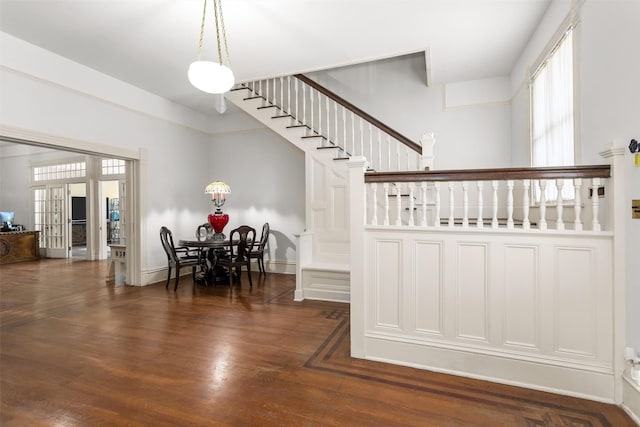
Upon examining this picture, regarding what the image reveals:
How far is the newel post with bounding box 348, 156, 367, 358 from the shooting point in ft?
8.57

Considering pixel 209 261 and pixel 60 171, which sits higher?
pixel 60 171

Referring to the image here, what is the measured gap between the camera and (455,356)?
7.88 ft

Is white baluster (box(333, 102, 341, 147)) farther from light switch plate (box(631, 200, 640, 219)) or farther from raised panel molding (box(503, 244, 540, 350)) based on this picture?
light switch plate (box(631, 200, 640, 219))

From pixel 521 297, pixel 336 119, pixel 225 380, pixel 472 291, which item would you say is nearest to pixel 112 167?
pixel 336 119

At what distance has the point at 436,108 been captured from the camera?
17.6 ft

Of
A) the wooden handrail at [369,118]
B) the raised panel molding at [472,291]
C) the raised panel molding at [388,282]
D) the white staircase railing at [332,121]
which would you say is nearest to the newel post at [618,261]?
the raised panel molding at [472,291]

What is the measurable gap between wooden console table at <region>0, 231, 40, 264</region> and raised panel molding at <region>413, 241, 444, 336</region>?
10.0 m

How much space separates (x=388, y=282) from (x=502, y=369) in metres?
0.99

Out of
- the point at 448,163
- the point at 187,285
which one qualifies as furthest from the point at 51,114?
the point at 448,163

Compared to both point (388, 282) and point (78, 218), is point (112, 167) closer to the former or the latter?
point (78, 218)

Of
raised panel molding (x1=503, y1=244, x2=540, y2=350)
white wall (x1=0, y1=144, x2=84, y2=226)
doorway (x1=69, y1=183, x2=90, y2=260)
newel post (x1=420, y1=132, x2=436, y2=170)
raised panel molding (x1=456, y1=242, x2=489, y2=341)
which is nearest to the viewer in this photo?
raised panel molding (x1=503, y1=244, x2=540, y2=350)

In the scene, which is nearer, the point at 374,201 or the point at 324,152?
the point at 374,201

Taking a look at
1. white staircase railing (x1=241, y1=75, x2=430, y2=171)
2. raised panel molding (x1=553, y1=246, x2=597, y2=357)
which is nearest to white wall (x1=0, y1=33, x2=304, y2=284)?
white staircase railing (x1=241, y1=75, x2=430, y2=171)

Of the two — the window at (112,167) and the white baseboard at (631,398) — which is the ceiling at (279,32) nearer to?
the white baseboard at (631,398)
